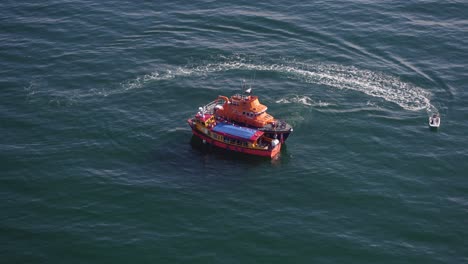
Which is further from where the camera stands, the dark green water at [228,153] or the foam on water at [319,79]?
the foam on water at [319,79]

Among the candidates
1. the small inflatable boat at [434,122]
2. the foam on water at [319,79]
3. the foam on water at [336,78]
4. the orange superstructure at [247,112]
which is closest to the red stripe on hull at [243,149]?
the orange superstructure at [247,112]

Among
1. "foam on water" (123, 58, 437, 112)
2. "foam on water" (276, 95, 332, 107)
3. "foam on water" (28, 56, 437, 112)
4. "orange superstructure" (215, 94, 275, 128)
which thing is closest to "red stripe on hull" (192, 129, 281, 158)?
"orange superstructure" (215, 94, 275, 128)

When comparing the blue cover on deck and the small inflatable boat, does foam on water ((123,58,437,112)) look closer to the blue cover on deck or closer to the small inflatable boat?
the small inflatable boat

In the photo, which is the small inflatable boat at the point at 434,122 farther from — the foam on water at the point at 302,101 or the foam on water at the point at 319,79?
the foam on water at the point at 302,101

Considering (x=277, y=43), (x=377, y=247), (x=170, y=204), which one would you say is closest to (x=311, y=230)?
(x=377, y=247)

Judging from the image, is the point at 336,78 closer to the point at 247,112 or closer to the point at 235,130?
the point at 247,112

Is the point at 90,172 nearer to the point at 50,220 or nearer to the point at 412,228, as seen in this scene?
the point at 50,220
